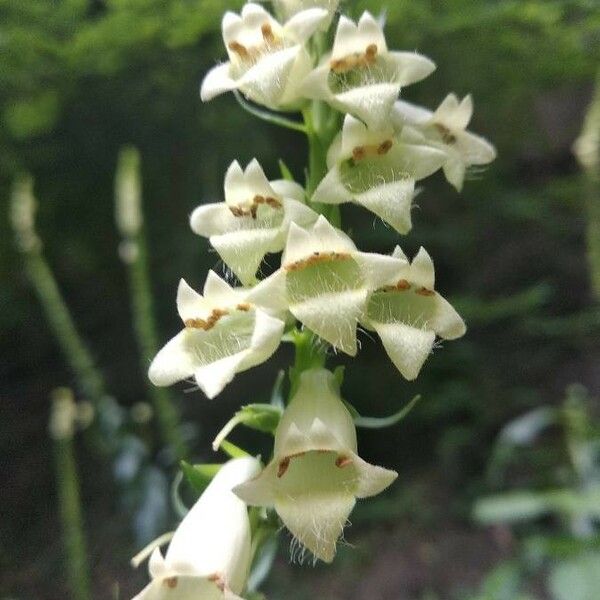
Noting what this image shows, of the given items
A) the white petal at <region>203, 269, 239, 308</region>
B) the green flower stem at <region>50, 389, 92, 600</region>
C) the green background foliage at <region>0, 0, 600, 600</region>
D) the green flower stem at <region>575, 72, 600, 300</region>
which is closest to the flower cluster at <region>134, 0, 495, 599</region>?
the white petal at <region>203, 269, 239, 308</region>

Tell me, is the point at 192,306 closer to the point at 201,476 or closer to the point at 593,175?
the point at 201,476

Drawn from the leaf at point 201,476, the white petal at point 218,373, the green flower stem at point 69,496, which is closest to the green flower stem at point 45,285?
the green flower stem at point 69,496

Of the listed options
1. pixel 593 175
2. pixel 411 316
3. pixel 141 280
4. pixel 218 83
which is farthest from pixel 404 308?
pixel 593 175

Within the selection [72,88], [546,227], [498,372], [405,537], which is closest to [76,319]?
[72,88]

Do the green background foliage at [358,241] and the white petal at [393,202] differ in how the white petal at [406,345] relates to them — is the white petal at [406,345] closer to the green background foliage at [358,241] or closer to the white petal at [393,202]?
the white petal at [393,202]

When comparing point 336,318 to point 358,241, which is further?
point 358,241

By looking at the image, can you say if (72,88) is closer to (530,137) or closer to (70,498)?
(70,498)
